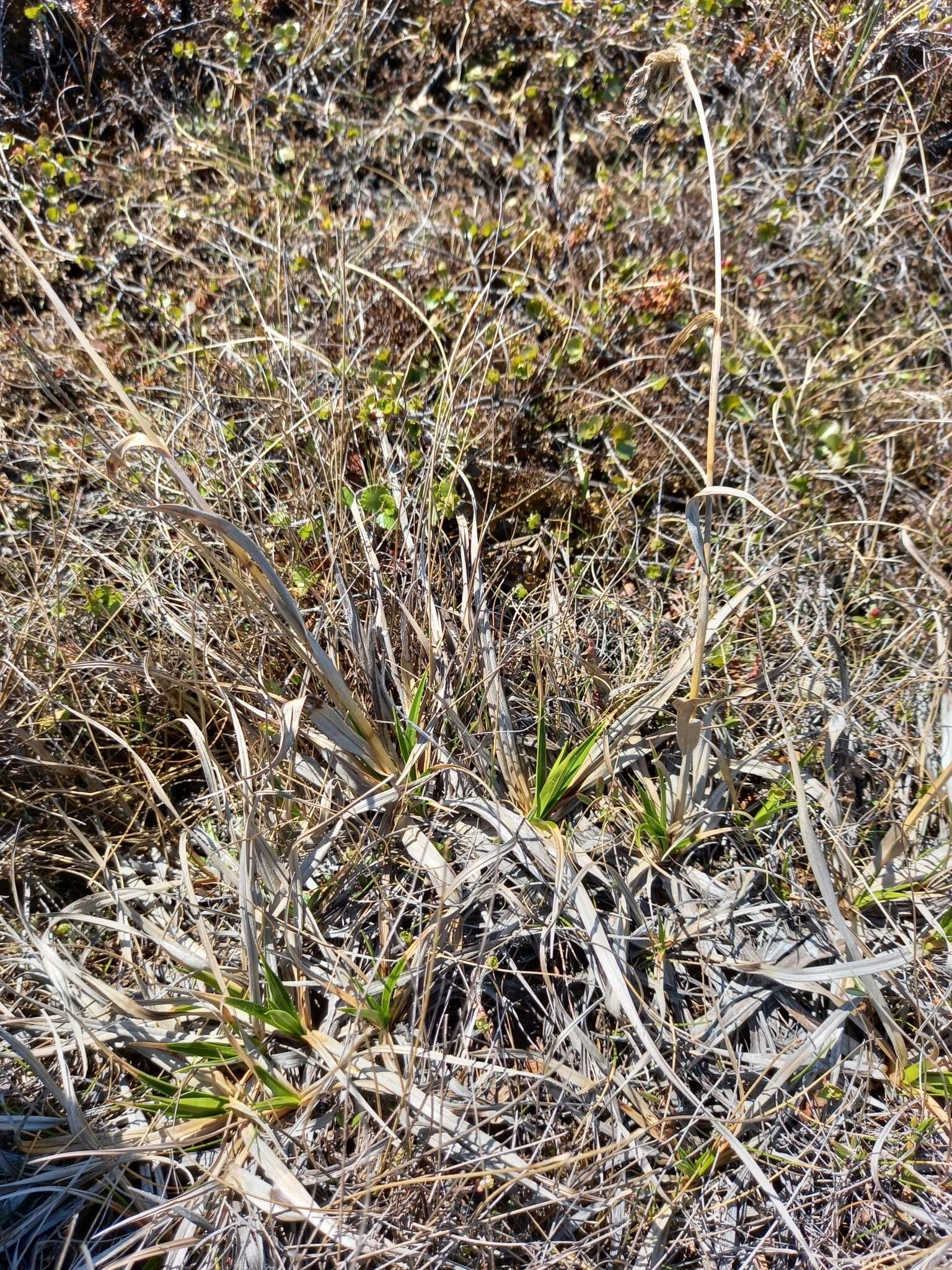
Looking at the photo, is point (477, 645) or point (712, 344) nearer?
point (712, 344)

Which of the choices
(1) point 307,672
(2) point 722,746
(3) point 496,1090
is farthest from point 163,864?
(2) point 722,746

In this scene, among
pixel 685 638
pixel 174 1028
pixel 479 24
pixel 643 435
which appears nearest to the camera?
pixel 174 1028

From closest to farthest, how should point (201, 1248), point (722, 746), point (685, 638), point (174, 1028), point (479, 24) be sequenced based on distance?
point (201, 1248), point (174, 1028), point (722, 746), point (685, 638), point (479, 24)

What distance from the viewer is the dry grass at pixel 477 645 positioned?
1344 millimetres

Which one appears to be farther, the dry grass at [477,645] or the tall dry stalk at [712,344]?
the dry grass at [477,645]

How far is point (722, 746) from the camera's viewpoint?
1.58m

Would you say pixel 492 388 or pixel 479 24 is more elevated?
pixel 479 24

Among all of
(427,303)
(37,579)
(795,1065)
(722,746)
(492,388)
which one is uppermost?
(427,303)

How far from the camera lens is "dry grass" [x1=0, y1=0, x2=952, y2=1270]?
1.34 m

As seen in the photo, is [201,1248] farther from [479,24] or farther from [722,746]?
[479,24]

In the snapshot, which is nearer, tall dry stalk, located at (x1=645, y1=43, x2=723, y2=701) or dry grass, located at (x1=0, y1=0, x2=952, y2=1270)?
tall dry stalk, located at (x1=645, y1=43, x2=723, y2=701)

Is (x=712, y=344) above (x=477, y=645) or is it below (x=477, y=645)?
above

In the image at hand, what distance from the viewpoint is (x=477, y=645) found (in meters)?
1.67

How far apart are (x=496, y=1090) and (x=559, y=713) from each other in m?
0.67
